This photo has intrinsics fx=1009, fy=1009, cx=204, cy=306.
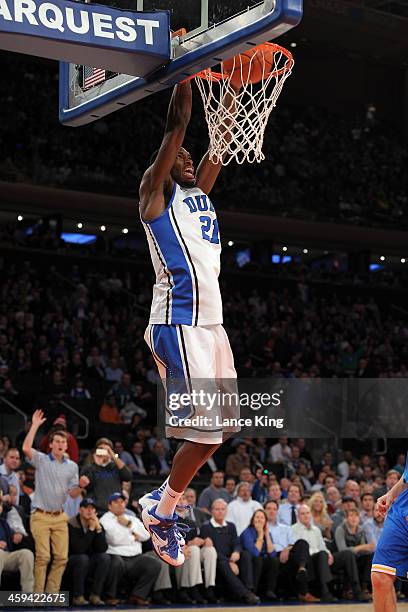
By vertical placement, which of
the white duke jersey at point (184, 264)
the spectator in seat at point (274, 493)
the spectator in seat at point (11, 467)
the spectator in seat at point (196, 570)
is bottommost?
the spectator in seat at point (196, 570)

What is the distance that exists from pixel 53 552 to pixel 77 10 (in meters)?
6.58

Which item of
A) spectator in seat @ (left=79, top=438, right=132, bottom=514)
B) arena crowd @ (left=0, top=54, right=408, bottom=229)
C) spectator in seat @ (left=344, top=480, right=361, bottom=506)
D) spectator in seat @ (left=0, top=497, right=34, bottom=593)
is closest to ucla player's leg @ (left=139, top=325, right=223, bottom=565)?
spectator in seat @ (left=0, top=497, right=34, bottom=593)

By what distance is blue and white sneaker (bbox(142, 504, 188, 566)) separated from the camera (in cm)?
550

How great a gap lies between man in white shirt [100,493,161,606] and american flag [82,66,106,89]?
5845 mm

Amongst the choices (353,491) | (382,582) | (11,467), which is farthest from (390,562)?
(353,491)

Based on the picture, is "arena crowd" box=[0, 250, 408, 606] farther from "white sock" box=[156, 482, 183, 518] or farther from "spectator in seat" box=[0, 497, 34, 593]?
"white sock" box=[156, 482, 183, 518]

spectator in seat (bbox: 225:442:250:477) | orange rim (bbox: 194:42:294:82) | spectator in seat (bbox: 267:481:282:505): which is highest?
orange rim (bbox: 194:42:294:82)

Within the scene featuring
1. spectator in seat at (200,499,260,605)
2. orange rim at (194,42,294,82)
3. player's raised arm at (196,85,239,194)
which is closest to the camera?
orange rim at (194,42,294,82)

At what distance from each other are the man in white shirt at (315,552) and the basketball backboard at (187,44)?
23.6 feet

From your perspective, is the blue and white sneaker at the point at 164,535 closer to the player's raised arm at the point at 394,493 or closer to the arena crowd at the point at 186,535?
the player's raised arm at the point at 394,493

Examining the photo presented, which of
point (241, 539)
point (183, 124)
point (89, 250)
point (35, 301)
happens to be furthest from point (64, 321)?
point (183, 124)

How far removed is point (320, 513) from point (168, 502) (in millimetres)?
7255

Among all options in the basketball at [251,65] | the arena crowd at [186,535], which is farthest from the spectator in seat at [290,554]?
the basketball at [251,65]

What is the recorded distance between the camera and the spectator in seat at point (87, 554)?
10.4m
